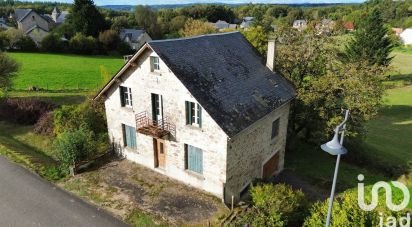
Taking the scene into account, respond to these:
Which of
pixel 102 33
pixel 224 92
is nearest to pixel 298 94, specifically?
pixel 224 92

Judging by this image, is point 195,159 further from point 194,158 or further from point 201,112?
point 201,112

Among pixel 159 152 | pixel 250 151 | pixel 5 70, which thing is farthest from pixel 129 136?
pixel 5 70

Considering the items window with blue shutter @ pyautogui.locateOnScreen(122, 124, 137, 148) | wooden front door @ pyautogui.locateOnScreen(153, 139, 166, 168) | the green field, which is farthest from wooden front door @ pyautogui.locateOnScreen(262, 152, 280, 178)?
the green field

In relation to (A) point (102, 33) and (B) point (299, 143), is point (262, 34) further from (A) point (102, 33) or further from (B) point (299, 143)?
(A) point (102, 33)

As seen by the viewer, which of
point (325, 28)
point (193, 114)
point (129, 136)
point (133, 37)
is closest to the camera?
point (193, 114)

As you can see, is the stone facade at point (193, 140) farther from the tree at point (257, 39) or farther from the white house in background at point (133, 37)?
the white house in background at point (133, 37)

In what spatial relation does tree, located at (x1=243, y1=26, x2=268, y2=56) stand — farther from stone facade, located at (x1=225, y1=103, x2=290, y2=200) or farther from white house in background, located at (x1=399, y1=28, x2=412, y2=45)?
white house in background, located at (x1=399, y1=28, x2=412, y2=45)
